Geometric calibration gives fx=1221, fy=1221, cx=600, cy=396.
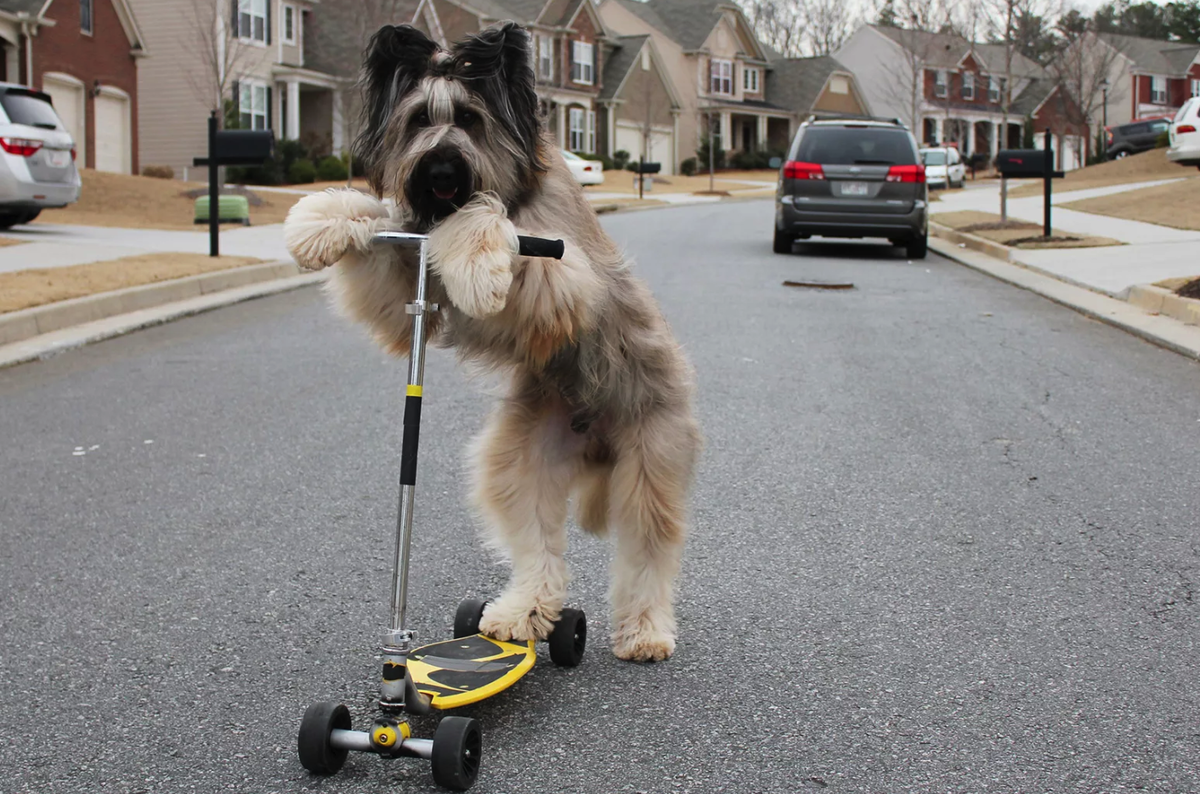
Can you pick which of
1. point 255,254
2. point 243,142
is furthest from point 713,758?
point 255,254

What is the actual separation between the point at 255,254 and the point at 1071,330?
10.9 meters

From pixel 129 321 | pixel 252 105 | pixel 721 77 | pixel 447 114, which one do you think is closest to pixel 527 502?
pixel 447 114

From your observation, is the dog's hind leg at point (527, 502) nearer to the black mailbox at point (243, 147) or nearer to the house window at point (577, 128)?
the black mailbox at point (243, 147)

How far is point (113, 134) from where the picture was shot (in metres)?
36.2

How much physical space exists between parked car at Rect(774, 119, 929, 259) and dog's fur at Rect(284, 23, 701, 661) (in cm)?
1439

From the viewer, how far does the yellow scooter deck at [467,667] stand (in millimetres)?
3312

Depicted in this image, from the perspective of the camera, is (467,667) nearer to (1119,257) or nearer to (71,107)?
(1119,257)

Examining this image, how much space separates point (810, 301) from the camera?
13344 mm

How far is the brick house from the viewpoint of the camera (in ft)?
104

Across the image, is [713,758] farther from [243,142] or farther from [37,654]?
[243,142]

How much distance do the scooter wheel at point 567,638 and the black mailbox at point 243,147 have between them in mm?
12645

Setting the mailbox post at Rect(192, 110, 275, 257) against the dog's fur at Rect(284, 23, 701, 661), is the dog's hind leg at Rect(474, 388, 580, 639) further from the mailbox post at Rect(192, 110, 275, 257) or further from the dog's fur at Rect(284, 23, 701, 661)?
the mailbox post at Rect(192, 110, 275, 257)

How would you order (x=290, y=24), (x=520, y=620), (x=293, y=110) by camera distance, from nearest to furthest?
1. (x=520, y=620)
2. (x=293, y=110)
3. (x=290, y=24)

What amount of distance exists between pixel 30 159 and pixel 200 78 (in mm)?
24494
